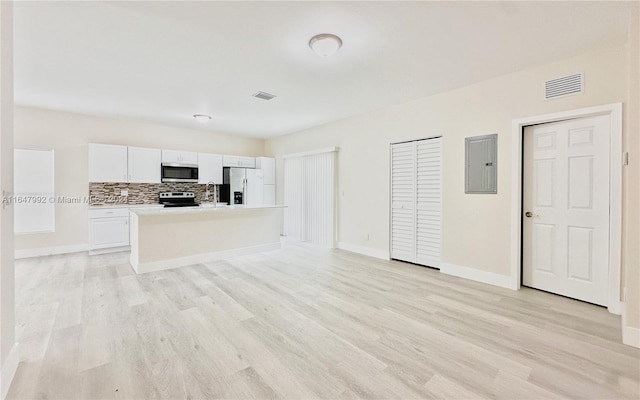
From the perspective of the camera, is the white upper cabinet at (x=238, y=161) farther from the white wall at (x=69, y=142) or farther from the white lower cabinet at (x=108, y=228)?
the white lower cabinet at (x=108, y=228)

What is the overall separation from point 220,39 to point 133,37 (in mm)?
802

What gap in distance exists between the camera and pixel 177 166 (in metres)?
6.18

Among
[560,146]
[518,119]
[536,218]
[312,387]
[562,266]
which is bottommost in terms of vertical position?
[312,387]

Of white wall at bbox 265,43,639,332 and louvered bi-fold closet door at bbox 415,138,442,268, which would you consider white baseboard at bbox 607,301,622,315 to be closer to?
white wall at bbox 265,43,639,332

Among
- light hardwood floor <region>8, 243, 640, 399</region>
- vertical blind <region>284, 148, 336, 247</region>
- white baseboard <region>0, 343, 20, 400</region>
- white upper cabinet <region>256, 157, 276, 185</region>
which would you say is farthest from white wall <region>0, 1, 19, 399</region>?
white upper cabinet <region>256, 157, 276, 185</region>

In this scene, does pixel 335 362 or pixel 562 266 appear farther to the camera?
pixel 562 266

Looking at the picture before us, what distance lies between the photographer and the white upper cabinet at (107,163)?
5234 millimetres

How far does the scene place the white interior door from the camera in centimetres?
292

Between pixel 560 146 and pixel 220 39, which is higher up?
pixel 220 39

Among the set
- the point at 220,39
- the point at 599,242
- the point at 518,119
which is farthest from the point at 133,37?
the point at 599,242

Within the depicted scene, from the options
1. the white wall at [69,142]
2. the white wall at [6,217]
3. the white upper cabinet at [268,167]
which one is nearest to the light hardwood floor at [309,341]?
the white wall at [6,217]

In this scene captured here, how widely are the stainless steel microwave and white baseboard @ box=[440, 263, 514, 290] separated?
542 cm

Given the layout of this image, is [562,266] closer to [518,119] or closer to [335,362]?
[518,119]

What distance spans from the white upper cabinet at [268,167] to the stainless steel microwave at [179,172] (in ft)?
5.21
